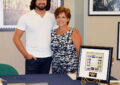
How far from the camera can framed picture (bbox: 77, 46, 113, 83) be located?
1.91 meters

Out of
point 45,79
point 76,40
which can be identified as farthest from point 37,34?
point 45,79

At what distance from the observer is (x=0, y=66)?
100 inches

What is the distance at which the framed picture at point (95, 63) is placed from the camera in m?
1.91

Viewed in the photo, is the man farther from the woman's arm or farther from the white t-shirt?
the woman's arm

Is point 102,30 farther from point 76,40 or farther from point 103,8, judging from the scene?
point 76,40

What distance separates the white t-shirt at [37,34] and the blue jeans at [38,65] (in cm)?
6

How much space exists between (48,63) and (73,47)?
1.58ft

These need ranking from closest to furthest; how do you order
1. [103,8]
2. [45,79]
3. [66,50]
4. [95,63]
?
[95,63] → [45,79] → [66,50] → [103,8]

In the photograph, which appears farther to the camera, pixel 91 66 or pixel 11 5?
pixel 11 5

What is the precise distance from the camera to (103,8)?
330cm

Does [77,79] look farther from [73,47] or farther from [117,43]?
[117,43]

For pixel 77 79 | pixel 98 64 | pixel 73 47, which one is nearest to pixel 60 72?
pixel 73 47

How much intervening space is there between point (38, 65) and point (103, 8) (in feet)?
4.30

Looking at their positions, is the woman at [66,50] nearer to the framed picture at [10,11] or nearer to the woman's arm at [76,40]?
the woman's arm at [76,40]
